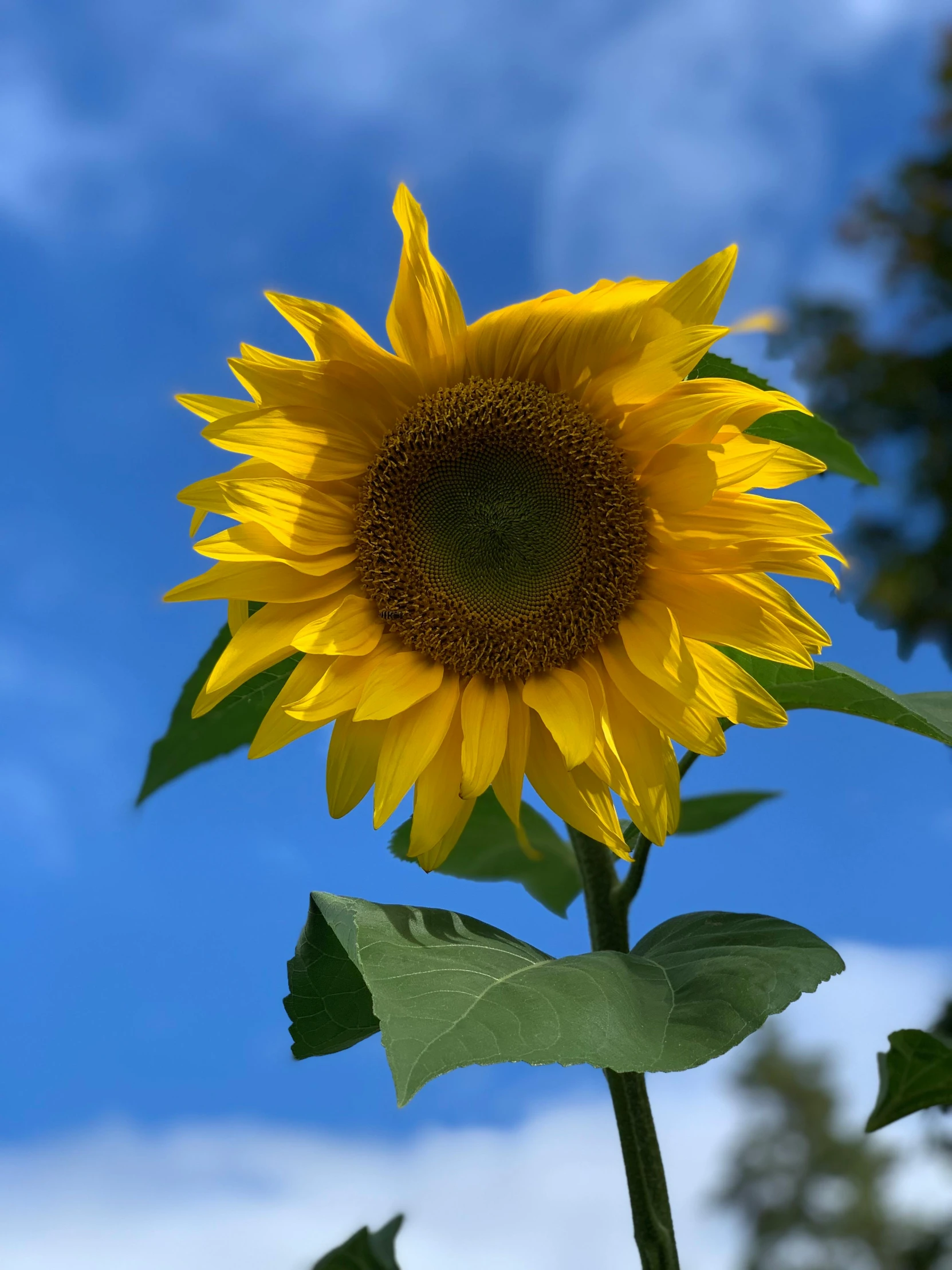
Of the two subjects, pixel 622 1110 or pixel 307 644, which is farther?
pixel 307 644

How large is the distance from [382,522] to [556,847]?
63cm

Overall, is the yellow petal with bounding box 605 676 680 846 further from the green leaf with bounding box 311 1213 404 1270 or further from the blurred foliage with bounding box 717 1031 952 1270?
the blurred foliage with bounding box 717 1031 952 1270

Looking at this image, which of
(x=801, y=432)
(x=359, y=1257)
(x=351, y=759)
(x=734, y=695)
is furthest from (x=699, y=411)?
(x=359, y=1257)

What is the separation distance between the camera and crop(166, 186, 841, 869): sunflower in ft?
4.02

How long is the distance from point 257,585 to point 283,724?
16cm

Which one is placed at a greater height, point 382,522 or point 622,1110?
point 382,522

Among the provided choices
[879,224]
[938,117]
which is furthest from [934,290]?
[938,117]

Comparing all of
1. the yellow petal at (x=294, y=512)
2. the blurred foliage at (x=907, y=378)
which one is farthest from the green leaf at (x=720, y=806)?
the blurred foliage at (x=907, y=378)

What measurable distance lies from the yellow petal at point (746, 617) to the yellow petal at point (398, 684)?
29 cm

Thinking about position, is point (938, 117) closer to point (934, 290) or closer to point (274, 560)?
point (934, 290)

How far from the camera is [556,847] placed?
5.81 feet

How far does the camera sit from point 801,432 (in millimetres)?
1332

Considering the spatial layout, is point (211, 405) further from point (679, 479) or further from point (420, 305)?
point (679, 479)

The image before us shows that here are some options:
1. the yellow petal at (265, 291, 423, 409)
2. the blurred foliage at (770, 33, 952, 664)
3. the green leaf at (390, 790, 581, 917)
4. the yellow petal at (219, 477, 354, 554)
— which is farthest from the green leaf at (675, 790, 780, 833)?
the blurred foliage at (770, 33, 952, 664)
